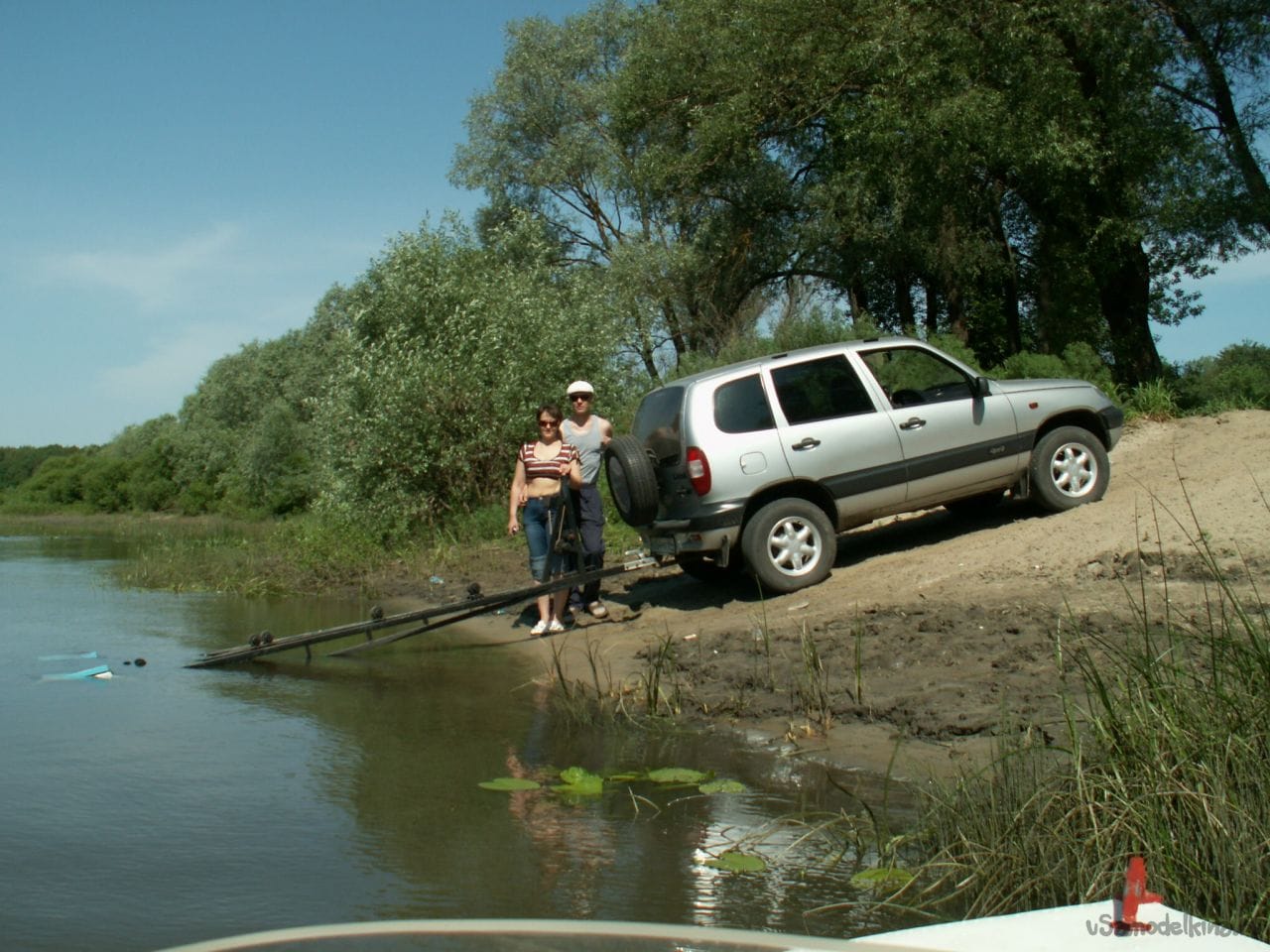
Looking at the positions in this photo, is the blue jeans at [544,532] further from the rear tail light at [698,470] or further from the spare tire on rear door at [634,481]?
the rear tail light at [698,470]

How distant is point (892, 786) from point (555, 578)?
5.20 m

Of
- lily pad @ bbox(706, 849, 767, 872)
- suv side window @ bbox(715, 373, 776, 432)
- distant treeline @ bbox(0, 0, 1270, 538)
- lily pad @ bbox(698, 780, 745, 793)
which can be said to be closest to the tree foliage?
distant treeline @ bbox(0, 0, 1270, 538)

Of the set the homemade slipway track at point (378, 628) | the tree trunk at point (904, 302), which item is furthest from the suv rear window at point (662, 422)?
the tree trunk at point (904, 302)

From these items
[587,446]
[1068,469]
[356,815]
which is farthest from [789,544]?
[356,815]

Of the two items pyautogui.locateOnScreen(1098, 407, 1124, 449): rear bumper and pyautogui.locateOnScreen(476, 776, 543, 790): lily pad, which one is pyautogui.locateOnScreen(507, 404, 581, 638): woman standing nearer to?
pyautogui.locateOnScreen(476, 776, 543, 790): lily pad

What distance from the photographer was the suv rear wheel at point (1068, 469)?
11359 millimetres

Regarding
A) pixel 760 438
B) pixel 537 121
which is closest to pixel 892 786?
pixel 760 438

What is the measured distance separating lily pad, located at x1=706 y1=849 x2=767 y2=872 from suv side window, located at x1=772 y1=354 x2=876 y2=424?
6181 mm

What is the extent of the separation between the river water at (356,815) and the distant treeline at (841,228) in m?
10.6

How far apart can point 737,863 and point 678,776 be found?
132 centimetres

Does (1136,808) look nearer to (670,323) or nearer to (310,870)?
(310,870)

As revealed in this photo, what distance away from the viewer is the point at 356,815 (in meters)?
5.72

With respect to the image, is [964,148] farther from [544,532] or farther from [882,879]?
[882,879]

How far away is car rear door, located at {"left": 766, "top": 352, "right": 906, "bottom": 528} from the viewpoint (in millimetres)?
10602
